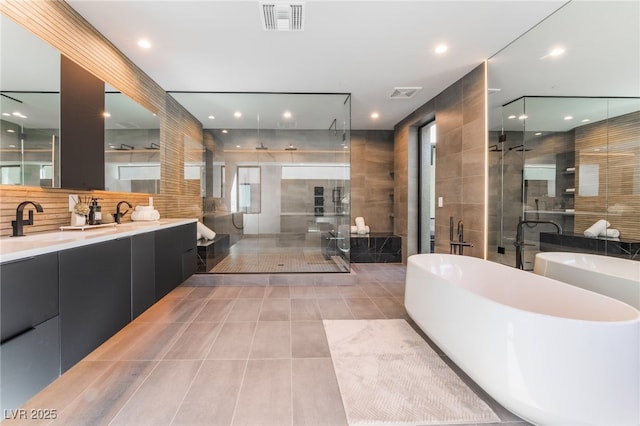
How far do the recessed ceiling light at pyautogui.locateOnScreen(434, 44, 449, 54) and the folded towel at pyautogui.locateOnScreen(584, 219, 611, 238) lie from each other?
213 cm

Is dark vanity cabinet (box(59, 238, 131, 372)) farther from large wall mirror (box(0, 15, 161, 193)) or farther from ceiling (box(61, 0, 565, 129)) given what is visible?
ceiling (box(61, 0, 565, 129))

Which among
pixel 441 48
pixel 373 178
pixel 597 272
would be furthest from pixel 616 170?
pixel 373 178

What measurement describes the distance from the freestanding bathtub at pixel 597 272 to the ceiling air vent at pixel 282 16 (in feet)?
10.1

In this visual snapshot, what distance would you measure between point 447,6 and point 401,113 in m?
2.73

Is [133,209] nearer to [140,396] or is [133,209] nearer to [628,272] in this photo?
[140,396]

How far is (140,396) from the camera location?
1.62m

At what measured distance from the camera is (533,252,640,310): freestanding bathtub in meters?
1.81

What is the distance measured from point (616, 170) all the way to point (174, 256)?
3969mm

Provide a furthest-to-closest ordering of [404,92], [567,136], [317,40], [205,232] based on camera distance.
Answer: [205,232]
[404,92]
[317,40]
[567,136]

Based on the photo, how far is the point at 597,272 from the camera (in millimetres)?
1997

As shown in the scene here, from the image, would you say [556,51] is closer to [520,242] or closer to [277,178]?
[520,242]

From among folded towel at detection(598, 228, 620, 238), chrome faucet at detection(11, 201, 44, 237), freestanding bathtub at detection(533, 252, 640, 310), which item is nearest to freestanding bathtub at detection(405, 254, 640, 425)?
freestanding bathtub at detection(533, 252, 640, 310)

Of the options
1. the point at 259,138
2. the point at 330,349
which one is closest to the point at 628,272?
the point at 330,349

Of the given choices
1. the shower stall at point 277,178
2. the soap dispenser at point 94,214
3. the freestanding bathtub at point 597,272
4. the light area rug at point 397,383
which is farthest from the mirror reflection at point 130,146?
the freestanding bathtub at point 597,272
